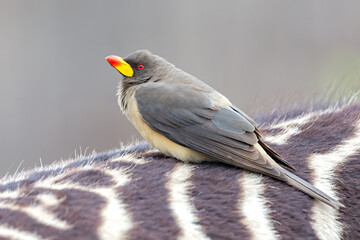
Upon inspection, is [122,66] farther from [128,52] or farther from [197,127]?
[128,52]

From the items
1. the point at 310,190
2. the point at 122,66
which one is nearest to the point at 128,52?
the point at 122,66

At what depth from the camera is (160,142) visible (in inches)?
86.4

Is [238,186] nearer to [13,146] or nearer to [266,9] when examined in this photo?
[13,146]

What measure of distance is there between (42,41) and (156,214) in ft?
11.7

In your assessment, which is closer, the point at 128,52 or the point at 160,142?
the point at 160,142

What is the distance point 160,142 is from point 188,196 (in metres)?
0.37

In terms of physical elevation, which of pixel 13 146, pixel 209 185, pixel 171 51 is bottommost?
pixel 13 146

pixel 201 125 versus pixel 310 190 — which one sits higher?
pixel 201 125

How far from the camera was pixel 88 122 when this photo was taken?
5.07m

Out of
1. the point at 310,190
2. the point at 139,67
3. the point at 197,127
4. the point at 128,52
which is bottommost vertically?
the point at 128,52

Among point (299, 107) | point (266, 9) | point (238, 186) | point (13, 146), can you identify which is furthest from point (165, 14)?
point (238, 186)

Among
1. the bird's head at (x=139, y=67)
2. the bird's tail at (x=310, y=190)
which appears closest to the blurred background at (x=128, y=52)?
the bird's head at (x=139, y=67)

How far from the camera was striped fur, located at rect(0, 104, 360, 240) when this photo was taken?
1663 mm

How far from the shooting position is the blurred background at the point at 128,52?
16.5ft
